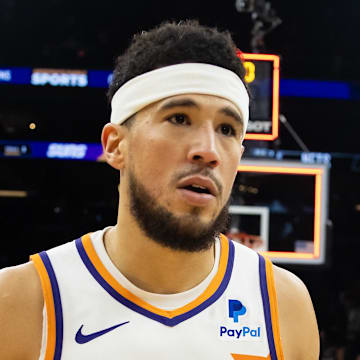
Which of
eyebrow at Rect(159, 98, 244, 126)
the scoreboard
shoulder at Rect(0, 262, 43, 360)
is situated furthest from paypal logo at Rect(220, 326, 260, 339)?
the scoreboard

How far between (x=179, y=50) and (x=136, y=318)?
768mm

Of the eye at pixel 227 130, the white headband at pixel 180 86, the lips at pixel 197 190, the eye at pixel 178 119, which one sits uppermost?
the white headband at pixel 180 86

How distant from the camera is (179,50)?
1.79 m

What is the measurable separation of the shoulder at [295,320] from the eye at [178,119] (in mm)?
654

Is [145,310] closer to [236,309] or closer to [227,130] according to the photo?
[236,309]

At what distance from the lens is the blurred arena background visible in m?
8.56

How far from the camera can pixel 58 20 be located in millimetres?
9172

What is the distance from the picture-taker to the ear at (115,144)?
1831 mm

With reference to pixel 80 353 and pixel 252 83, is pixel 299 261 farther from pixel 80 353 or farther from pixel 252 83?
pixel 80 353

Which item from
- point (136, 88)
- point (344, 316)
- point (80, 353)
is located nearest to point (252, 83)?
point (136, 88)

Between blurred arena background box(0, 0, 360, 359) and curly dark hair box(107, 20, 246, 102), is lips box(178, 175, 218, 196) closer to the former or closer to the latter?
curly dark hair box(107, 20, 246, 102)

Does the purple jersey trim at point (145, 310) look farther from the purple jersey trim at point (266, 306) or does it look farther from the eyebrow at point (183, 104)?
the eyebrow at point (183, 104)

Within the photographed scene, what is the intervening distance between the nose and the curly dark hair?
0.25m

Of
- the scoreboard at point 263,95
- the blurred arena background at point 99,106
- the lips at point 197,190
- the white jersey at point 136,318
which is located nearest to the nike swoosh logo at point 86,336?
the white jersey at point 136,318
